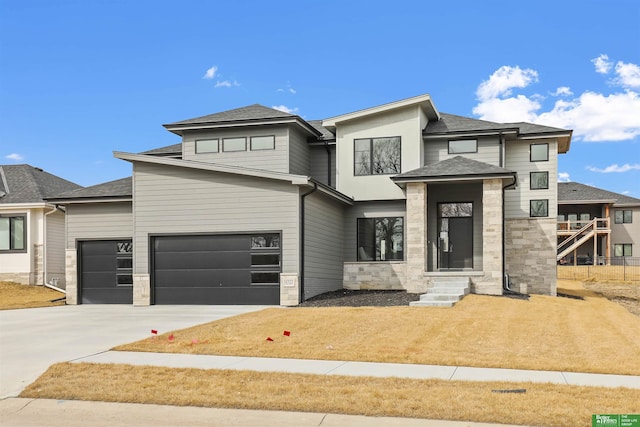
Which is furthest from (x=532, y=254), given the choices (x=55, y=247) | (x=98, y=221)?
(x=55, y=247)

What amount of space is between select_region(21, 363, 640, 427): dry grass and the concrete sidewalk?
1.32 ft

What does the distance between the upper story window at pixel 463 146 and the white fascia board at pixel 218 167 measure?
26.0ft

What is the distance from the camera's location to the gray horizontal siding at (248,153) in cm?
2275

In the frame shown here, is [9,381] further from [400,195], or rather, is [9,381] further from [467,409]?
[400,195]

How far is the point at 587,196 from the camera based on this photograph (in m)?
47.4

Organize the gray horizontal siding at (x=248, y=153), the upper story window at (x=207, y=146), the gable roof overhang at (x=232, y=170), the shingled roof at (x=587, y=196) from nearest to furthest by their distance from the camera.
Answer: the gable roof overhang at (x=232, y=170)
the gray horizontal siding at (x=248, y=153)
the upper story window at (x=207, y=146)
the shingled roof at (x=587, y=196)

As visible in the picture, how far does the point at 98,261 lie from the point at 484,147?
15.3 m

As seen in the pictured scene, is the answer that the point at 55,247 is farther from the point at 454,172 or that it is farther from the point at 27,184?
the point at 454,172

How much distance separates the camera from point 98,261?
22.5m

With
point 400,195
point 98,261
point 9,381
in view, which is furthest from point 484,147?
point 9,381

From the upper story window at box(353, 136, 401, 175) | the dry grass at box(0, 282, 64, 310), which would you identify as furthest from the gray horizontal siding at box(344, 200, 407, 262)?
the dry grass at box(0, 282, 64, 310)

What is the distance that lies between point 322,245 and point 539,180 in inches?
381

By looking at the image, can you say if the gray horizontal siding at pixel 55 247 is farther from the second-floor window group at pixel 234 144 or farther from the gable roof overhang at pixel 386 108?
the gable roof overhang at pixel 386 108

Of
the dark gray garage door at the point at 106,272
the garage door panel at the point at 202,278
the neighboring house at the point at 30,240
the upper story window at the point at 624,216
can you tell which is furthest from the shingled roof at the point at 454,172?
the upper story window at the point at 624,216
